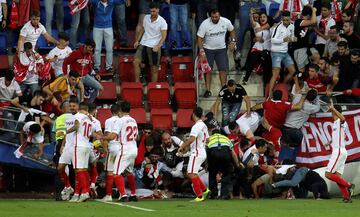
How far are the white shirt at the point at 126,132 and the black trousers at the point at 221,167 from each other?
197 centimetres

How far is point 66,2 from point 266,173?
6.90 metres

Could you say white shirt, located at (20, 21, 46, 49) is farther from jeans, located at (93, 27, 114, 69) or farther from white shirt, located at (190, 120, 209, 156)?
white shirt, located at (190, 120, 209, 156)

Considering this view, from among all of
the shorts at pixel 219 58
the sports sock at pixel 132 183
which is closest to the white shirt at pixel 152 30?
the shorts at pixel 219 58

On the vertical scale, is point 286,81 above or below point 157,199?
above

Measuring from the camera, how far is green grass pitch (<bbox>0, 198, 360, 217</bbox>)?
66.5 feet

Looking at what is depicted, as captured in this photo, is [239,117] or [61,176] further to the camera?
[239,117]

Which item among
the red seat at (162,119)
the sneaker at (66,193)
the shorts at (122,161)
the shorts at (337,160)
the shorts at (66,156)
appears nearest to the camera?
the shorts at (122,161)

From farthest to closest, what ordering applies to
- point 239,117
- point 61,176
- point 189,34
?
point 189,34
point 239,117
point 61,176

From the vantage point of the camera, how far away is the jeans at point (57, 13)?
28.5 m

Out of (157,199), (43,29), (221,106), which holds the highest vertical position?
(43,29)

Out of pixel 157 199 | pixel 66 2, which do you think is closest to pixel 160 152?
pixel 157 199

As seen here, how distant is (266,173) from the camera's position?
25.8 m

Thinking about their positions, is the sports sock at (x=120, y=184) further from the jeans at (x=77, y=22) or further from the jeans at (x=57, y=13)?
the jeans at (x=57, y=13)

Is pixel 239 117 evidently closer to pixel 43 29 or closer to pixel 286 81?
pixel 286 81
